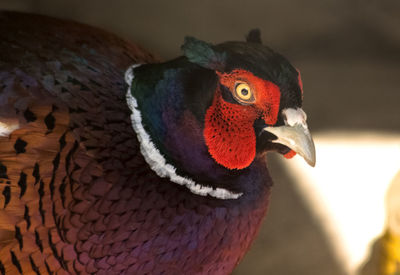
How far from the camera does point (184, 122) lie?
922mm

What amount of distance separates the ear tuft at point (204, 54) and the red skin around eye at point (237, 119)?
0.07 ft

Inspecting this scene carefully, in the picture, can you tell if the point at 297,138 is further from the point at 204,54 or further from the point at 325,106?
the point at 325,106

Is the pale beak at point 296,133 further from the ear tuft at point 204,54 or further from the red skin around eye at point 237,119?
the ear tuft at point 204,54

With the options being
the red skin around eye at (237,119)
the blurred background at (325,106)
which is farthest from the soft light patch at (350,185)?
the red skin around eye at (237,119)

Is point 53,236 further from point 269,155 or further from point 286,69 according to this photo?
point 269,155

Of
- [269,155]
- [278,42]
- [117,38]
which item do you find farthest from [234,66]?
[278,42]

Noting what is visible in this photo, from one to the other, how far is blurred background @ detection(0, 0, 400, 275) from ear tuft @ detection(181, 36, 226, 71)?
3.04 ft

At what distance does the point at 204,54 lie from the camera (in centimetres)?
88

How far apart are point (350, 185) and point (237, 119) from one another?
1.15m

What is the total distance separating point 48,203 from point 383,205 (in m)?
1.34

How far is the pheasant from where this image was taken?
879 mm

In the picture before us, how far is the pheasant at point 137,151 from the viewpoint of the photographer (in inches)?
34.6

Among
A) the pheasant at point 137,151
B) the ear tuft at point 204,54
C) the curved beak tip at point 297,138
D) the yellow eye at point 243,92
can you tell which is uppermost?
the ear tuft at point 204,54

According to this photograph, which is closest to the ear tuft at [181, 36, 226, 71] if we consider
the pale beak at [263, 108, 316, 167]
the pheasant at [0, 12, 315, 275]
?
the pheasant at [0, 12, 315, 275]
